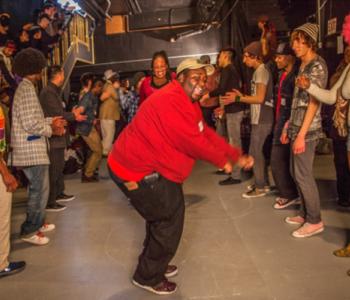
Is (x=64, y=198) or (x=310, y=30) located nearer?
(x=310, y=30)

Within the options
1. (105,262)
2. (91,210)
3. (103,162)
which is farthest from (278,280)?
(103,162)

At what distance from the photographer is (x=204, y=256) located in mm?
3297

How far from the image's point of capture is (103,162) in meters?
8.05

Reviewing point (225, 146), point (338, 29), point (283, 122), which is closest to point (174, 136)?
point (225, 146)

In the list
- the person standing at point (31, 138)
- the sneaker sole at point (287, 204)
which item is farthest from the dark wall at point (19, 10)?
the sneaker sole at point (287, 204)

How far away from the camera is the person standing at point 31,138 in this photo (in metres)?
3.49

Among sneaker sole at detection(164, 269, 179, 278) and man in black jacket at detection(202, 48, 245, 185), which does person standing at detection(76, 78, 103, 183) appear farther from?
sneaker sole at detection(164, 269, 179, 278)

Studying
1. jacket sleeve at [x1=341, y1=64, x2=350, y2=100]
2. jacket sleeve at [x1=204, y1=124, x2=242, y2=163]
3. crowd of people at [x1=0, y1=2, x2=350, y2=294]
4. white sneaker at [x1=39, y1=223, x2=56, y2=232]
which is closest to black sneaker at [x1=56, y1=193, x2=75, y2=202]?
crowd of people at [x1=0, y1=2, x2=350, y2=294]

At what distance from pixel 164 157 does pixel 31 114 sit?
4.98 feet

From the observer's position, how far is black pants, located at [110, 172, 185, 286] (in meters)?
2.55

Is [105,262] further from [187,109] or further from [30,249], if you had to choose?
[187,109]

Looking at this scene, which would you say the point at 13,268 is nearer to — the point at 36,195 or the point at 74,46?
the point at 36,195

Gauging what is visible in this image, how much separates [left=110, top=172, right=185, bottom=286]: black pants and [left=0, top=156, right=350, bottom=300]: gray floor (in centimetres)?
18

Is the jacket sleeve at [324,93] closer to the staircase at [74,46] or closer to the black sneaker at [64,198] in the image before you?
the black sneaker at [64,198]
